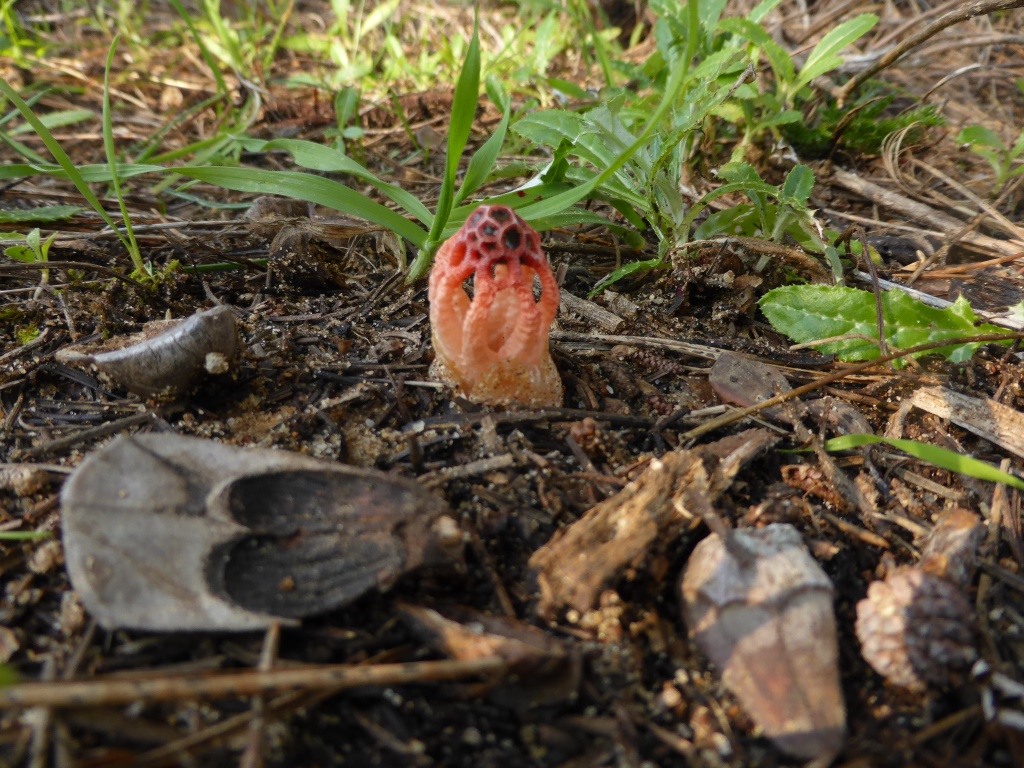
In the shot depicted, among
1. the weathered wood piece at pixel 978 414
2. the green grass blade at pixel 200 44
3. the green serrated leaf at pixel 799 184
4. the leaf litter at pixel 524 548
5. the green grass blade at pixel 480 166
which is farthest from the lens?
the green grass blade at pixel 200 44

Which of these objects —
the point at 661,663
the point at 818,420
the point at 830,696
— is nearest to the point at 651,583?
the point at 661,663

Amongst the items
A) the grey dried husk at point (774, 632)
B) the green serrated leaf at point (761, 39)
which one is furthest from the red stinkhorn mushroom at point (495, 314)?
the green serrated leaf at point (761, 39)

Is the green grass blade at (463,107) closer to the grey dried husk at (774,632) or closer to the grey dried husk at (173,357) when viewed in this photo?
the grey dried husk at (173,357)

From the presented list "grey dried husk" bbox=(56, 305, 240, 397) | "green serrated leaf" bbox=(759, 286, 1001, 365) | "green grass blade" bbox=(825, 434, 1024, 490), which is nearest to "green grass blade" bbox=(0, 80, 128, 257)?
"grey dried husk" bbox=(56, 305, 240, 397)

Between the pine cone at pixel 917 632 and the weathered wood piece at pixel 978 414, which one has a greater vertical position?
the weathered wood piece at pixel 978 414

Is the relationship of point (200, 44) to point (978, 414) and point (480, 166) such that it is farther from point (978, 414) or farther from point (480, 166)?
point (978, 414)

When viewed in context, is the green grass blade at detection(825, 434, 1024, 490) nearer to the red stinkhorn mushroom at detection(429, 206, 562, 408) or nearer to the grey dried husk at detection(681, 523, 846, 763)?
the grey dried husk at detection(681, 523, 846, 763)

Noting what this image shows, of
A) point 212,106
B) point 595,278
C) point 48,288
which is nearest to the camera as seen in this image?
point 48,288

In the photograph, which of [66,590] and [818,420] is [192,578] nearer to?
[66,590]
